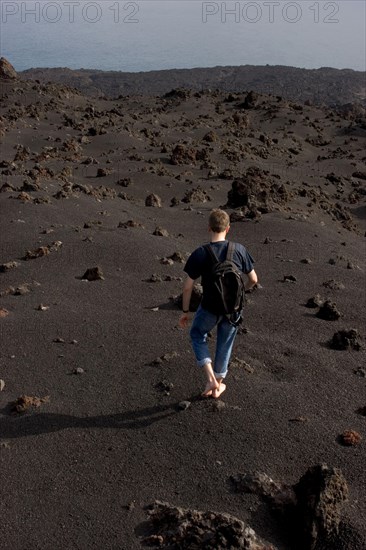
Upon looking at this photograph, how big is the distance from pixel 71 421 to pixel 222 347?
120 centimetres

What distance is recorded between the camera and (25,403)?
170 inches

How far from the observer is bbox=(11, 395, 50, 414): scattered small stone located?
14.1 feet

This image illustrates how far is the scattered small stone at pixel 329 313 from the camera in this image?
6707 millimetres

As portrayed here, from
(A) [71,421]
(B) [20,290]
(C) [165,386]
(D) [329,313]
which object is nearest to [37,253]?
(B) [20,290]

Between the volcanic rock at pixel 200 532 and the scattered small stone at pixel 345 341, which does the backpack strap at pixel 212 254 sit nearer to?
the volcanic rock at pixel 200 532

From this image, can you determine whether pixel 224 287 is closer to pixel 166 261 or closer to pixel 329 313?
pixel 329 313

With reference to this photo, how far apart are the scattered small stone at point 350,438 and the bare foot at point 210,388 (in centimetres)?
94

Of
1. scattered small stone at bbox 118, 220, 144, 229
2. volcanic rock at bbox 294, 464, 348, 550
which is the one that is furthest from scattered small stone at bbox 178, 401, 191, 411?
scattered small stone at bbox 118, 220, 144, 229

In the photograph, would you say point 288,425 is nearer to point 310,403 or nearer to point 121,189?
point 310,403

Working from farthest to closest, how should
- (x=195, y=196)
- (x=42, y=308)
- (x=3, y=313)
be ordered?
(x=195, y=196)
(x=42, y=308)
(x=3, y=313)

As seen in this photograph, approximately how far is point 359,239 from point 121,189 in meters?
5.51

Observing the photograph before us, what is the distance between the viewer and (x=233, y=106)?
29.1 meters

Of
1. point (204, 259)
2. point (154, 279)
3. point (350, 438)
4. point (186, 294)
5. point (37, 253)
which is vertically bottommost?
point (350, 438)

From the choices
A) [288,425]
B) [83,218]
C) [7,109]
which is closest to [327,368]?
[288,425]
